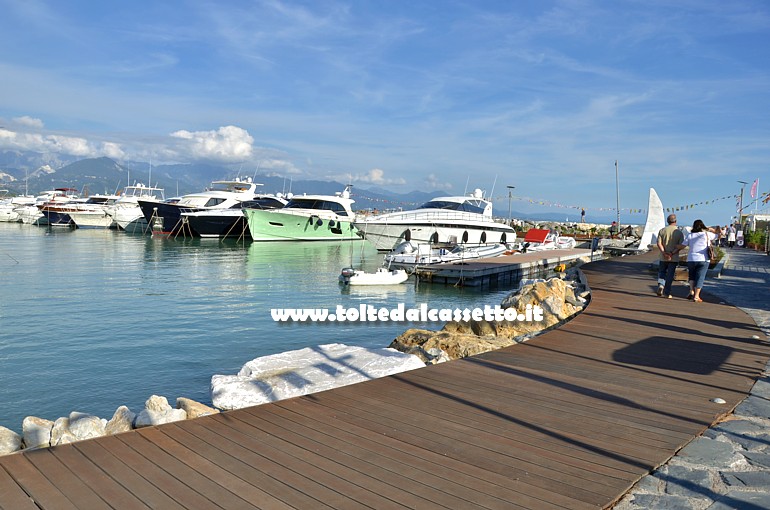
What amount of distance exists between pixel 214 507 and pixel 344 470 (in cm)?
86

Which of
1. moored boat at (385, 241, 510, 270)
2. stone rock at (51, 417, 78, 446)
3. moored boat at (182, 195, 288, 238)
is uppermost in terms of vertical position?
moored boat at (182, 195, 288, 238)

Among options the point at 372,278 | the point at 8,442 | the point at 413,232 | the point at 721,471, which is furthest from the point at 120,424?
the point at 413,232

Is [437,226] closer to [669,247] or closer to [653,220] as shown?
[653,220]

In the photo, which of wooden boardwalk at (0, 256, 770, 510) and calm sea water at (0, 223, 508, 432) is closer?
wooden boardwalk at (0, 256, 770, 510)

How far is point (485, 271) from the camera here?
76.5ft

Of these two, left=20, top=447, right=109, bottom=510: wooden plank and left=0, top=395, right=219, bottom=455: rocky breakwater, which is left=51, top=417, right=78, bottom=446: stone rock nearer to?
left=0, top=395, right=219, bottom=455: rocky breakwater

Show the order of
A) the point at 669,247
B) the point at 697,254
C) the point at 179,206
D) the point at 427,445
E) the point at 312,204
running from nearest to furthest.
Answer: the point at 427,445, the point at 697,254, the point at 669,247, the point at 312,204, the point at 179,206

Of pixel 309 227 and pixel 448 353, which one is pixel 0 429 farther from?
pixel 309 227

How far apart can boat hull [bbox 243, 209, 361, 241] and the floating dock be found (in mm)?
19859

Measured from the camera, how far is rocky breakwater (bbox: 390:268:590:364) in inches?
344

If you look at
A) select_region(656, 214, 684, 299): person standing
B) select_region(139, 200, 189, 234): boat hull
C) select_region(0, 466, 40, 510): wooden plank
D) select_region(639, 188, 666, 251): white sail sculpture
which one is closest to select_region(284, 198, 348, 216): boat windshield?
select_region(139, 200, 189, 234): boat hull

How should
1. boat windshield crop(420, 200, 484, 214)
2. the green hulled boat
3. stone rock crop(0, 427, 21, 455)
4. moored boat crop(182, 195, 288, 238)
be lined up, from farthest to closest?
moored boat crop(182, 195, 288, 238)
the green hulled boat
boat windshield crop(420, 200, 484, 214)
stone rock crop(0, 427, 21, 455)

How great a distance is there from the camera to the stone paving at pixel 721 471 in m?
3.28

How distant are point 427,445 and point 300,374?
3571 mm
